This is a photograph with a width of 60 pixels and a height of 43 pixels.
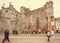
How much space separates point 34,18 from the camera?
5297mm

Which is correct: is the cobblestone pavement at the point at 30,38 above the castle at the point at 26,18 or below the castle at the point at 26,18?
below

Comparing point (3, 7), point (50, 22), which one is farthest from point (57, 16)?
point (3, 7)

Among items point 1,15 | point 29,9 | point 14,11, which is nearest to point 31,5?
point 29,9

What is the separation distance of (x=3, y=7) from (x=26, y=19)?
2.05ft

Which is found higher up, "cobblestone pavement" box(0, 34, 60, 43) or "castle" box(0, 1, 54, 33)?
"castle" box(0, 1, 54, 33)

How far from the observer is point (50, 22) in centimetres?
529

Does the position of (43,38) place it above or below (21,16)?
below

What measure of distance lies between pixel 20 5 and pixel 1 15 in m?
0.52

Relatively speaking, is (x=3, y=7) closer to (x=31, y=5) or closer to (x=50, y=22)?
(x=31, y=5)

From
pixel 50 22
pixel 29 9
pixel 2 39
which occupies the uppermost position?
pixel 29 9

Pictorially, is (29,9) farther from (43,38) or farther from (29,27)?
(43,38)

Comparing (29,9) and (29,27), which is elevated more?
(29,9)

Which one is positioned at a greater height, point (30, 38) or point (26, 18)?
point (26, 18)

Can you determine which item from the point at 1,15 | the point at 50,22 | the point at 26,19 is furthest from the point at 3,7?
the point at 50,22
